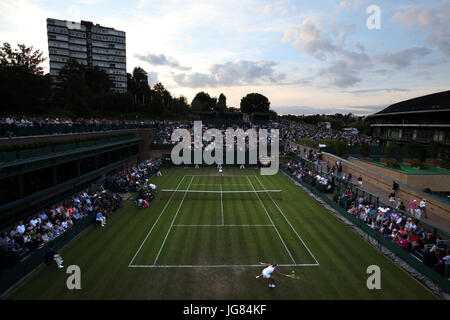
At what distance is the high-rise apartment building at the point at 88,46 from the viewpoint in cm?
8906

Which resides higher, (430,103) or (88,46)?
(88,46)

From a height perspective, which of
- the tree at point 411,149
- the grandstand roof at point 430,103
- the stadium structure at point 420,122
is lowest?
the tree at point 411,149

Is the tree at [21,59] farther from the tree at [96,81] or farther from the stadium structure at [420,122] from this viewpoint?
the stadium structure at [420,122]

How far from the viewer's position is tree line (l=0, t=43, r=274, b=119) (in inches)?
1427

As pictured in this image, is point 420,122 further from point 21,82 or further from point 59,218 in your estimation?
point 21,82

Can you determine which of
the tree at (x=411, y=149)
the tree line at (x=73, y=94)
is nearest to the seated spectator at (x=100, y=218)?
the tree line at (x=73, y=94)

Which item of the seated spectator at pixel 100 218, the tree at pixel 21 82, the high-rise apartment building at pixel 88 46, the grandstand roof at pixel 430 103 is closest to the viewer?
the seated spectator at pixel 100 218

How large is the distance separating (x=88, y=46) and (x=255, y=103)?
7055 cm

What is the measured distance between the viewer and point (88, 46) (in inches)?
3875

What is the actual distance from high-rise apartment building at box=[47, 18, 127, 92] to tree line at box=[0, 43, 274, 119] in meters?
7.66

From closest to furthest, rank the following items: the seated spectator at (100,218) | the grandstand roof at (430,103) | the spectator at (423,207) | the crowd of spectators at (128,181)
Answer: the seated spectator at (100,218) → the spectator at (423,207) → the crowd of spectators at (128,181) → the grandstand roof at (430,103)

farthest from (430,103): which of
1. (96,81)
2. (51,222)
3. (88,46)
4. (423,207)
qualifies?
(88,46)

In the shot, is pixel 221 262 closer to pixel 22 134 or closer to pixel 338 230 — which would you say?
pixel 338 230
